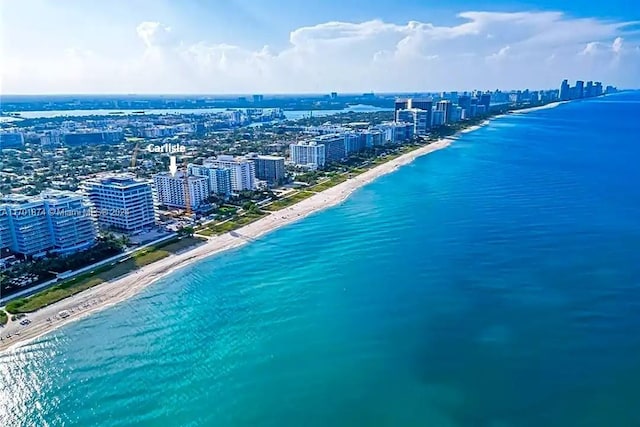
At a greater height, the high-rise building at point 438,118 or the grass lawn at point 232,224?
the high-rise building at point 438,118

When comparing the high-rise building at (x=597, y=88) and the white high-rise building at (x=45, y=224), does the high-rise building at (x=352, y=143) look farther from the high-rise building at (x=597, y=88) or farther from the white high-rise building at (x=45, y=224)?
the high-rise building at (x=597, y=88)

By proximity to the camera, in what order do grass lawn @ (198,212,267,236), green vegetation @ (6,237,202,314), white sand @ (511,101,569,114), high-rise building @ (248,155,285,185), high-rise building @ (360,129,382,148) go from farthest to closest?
white sand @ (511,101,569,114) → high-rise building @ (360,129,382,148) → high-rise building @ (248,155,285,185) → grass lawn @ (198,212,267,236) → green vegetation @ (6,237,202,314)

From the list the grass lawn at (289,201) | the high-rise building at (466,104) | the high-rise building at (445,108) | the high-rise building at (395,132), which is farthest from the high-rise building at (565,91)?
the grass lawn at (289,201)

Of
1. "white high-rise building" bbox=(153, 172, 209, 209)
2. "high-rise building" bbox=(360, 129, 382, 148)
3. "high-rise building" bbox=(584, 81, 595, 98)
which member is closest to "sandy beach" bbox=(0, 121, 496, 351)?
"white high-rise building" bbox=(153, 172, 209, 209)

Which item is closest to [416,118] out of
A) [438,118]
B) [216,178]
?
[438,118]

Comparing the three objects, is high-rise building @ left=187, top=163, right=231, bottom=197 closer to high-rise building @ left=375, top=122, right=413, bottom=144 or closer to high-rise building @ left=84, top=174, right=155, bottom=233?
high-rise building @ left=84, top=174, right=155, bottom=233

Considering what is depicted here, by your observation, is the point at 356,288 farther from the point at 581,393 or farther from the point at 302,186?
the point at 302,186

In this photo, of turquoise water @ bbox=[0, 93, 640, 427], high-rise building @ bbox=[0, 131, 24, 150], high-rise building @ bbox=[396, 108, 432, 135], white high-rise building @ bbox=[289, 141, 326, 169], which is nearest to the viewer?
turquoise water @ bbox=[0, 93, 640, 427]
